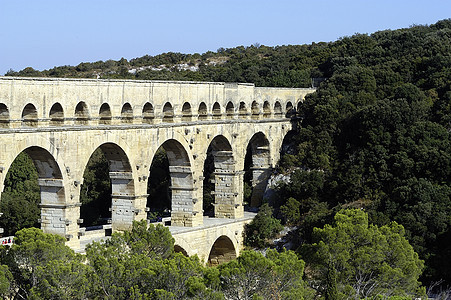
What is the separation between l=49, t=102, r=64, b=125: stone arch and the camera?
35656 mm

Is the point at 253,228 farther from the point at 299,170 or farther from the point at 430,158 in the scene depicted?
the point at 430,158

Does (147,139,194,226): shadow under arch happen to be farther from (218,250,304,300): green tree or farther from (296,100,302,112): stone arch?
(296,100,302,112): stone arch

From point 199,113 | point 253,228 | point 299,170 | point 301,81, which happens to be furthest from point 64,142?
point 301,81

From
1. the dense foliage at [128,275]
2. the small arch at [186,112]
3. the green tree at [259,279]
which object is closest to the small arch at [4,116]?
the dense foliage at [128,275]

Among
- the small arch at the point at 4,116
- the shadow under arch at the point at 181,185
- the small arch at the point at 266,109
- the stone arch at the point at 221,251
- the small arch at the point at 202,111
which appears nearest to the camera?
the small arch at the point at 4,116

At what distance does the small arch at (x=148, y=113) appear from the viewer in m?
41.7

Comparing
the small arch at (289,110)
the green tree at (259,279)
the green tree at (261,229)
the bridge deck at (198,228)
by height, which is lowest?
the green tree at (261,229)

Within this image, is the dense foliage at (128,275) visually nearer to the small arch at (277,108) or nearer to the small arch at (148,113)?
the small arch at (148,113)

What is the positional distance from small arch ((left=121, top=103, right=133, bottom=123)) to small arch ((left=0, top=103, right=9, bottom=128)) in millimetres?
7938

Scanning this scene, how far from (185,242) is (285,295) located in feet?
46.8

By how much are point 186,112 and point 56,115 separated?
1088 centimetres

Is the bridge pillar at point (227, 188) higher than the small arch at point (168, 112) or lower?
lower

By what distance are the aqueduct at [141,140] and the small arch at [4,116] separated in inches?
1.5

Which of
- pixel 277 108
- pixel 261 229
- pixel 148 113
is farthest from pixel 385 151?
Result: pixel 148 113
